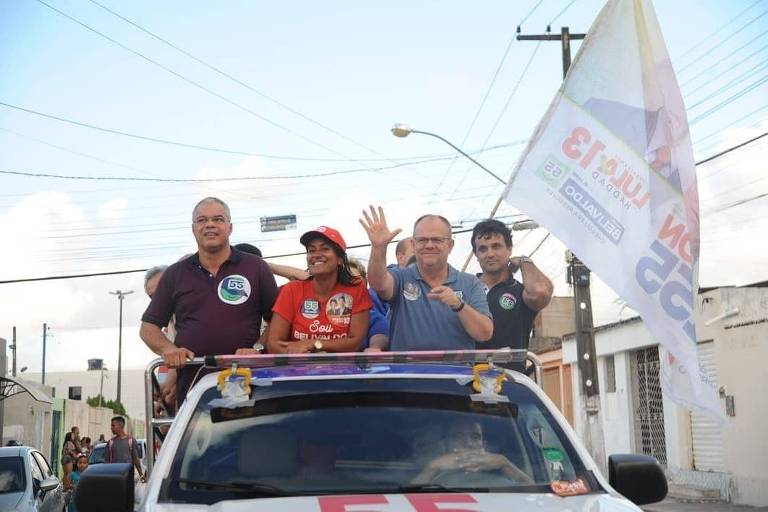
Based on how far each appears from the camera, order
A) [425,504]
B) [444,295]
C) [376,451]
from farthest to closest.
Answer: [444,295]
[376,451]
[425,504]

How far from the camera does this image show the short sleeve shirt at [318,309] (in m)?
5.79

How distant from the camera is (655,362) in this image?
25.3 meters

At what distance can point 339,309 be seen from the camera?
19.1 ft

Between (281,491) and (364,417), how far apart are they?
49 cm

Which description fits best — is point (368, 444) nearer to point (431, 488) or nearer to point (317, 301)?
point (431, 488)

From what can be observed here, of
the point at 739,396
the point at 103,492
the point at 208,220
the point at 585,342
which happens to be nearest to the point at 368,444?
the point at 103,492

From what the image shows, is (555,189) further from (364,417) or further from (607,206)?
(364,417)

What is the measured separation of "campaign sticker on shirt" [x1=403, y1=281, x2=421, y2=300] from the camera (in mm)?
6160

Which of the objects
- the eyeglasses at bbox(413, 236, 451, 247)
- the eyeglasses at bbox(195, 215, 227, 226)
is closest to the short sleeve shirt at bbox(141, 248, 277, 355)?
the eyeglasses at bbox(195, 215, 227, 226)

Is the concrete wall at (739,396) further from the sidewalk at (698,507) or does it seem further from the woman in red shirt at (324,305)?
the woman in red shirt at (324,305)

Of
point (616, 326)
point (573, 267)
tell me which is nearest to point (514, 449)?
point (573, 267)

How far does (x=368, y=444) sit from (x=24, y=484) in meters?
8.95

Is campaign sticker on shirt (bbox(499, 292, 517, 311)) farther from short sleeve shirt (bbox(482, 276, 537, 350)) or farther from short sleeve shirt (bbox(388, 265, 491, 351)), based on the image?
short sleeve shirt (bbox(388, 265, 491, 351))

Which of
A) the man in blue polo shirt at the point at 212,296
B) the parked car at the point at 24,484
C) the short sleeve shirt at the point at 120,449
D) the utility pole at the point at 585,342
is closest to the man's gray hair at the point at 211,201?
the man in blue polo shirt at the point at 212,296
